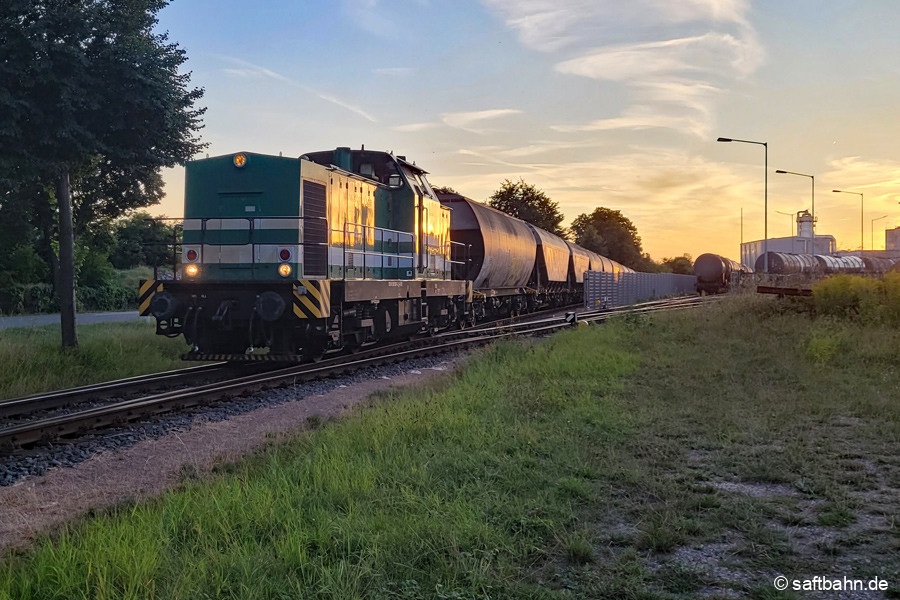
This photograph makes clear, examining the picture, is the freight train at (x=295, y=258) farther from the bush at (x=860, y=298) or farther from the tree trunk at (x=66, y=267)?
the bush at (x=860, y=298)

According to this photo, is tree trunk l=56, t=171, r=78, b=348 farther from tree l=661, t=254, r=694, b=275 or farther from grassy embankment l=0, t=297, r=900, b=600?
tree l=661, t=254, r=694, b=275

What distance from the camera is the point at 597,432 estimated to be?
645cm

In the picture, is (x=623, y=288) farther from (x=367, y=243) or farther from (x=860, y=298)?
(x=367, y=243)

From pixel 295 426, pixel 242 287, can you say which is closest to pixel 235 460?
pixel 295 426

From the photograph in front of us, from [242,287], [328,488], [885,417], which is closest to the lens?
[328,488]

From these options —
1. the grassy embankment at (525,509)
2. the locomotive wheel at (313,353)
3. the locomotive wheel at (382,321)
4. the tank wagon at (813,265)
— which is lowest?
the grassy embankment at (525,509)

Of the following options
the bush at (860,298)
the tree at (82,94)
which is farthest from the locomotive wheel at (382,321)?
the bush at (860,298)

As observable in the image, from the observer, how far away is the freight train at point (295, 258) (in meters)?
10.6

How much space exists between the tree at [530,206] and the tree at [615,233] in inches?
1148

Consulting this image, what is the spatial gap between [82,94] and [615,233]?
80804 millimetres

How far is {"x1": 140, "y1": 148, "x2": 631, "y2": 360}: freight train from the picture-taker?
1064cm

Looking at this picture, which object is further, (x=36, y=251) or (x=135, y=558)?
(x=36, y=251)

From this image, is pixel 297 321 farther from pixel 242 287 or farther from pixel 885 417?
pixel 885 417

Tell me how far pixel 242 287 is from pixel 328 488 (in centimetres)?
650
